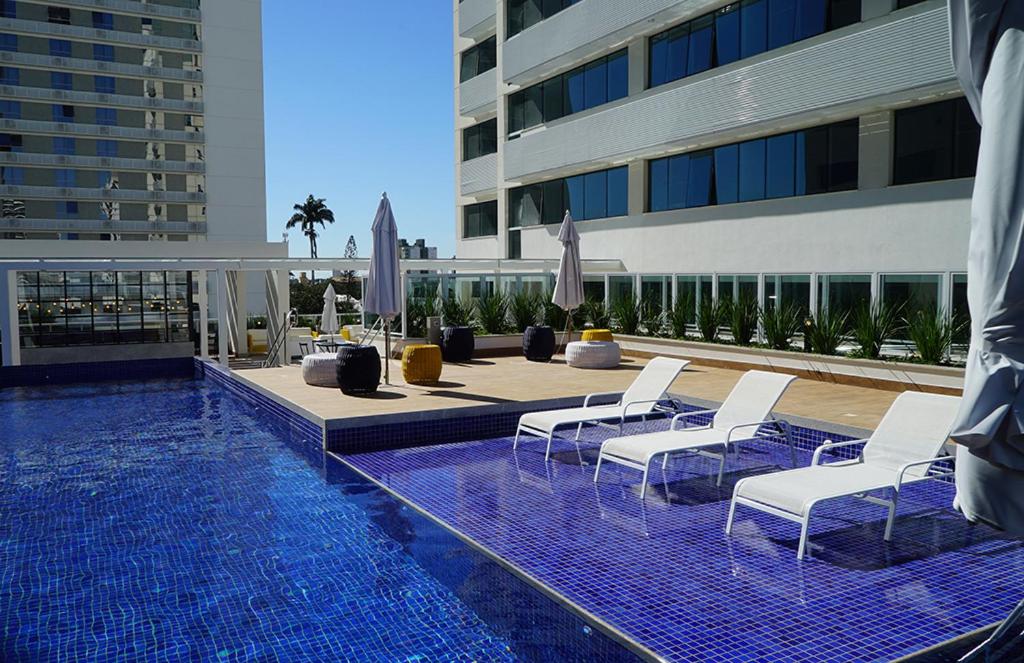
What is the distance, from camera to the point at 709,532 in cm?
627

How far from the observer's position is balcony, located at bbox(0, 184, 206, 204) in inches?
2093

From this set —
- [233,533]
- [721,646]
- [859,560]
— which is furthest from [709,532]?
[233,533]

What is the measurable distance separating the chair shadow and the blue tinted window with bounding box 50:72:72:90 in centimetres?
6073

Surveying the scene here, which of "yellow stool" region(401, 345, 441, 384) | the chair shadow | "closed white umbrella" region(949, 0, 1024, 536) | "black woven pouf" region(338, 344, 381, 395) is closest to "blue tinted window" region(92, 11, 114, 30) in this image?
"yellow stool" region(401, 345, 441, 384)

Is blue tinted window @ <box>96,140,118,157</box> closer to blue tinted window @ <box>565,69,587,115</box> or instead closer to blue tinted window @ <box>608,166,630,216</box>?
blue tinted window @ <box>565,69,587,115</box>

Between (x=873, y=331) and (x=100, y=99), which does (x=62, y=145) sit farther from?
(x=873, y=331)

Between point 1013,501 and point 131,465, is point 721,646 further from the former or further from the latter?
point 131,465

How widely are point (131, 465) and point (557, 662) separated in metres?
6.45

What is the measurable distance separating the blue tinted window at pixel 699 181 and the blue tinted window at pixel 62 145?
49.3m

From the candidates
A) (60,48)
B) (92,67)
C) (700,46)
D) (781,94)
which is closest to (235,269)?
(700,46)

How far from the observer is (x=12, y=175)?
5328 centimetres

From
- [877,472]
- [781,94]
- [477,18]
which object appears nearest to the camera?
[877,472]

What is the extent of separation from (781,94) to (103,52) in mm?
53359

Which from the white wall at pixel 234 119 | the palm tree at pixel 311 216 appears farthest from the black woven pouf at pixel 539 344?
the palm tree at pixel 311 216
